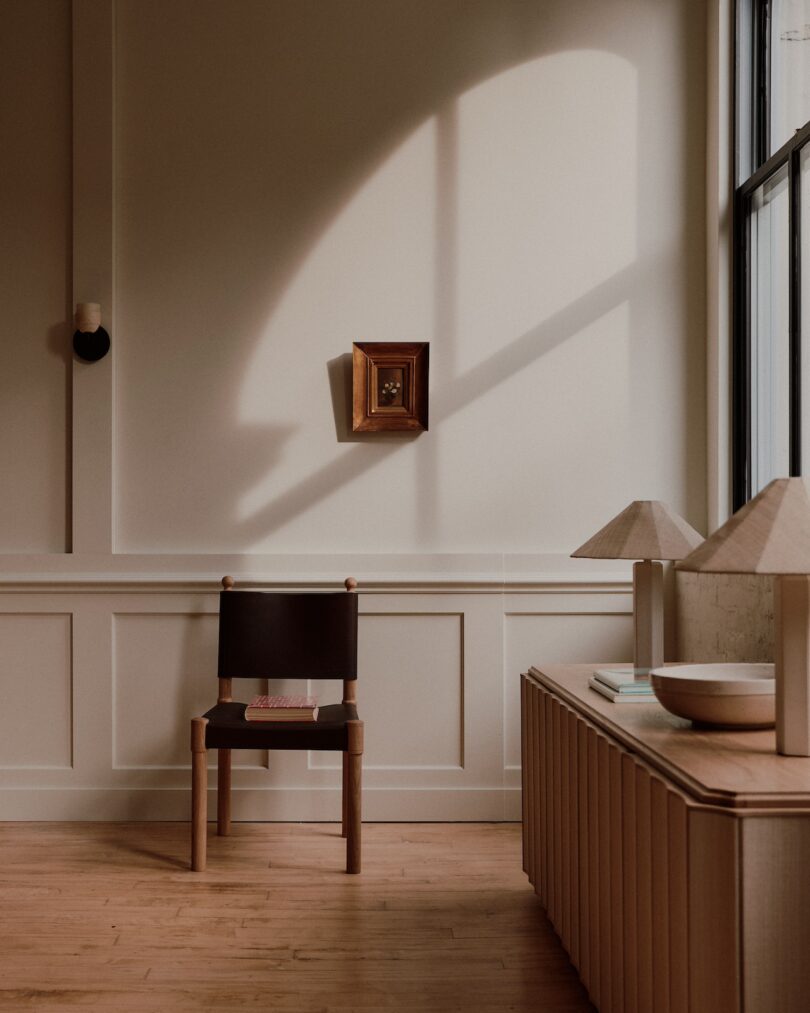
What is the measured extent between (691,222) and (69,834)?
3.01 meters

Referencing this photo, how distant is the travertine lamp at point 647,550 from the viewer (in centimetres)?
238

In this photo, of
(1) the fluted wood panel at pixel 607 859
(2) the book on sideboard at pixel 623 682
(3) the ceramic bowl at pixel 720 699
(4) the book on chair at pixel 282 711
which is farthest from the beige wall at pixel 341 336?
(3) the ceramic bowl at pixel 720 699

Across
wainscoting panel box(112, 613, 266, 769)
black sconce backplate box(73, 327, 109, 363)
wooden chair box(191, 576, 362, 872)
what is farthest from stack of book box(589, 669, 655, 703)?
black sconce backplate box(73, 327, 109, 363)

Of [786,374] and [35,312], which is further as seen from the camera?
[35,312]

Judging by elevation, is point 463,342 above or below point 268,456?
above

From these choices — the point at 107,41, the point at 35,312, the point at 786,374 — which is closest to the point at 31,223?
the point at 35,312

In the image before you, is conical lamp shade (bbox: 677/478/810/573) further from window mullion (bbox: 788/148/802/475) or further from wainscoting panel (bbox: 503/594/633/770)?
wainscoting panel (bbox: 503/594/633/770)

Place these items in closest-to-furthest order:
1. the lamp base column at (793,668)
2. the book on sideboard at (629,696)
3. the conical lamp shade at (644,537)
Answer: the lamp base column at (793,668) < the book on sideboard at (629,696) < the conical lamp shade at (644,537)

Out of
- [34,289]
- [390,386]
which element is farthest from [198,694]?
[34,289]

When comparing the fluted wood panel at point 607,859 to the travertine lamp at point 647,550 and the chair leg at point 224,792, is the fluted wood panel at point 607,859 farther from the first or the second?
the chair leg at point 224,792

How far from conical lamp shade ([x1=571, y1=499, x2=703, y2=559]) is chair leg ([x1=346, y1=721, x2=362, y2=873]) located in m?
0.90

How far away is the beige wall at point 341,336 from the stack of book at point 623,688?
1.22 m

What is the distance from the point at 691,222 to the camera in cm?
357

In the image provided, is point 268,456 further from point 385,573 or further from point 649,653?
point 649,653
